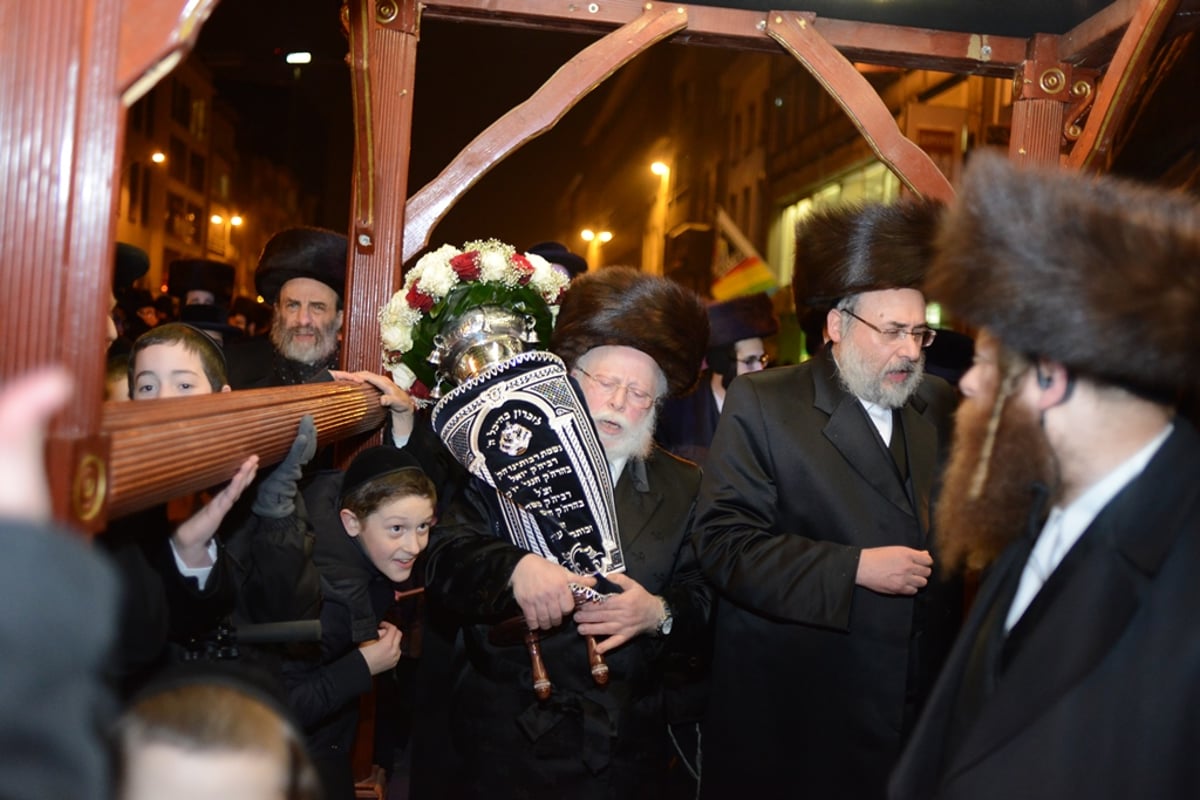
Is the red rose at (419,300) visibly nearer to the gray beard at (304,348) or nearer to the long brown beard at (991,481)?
the gray beard at (304,348)

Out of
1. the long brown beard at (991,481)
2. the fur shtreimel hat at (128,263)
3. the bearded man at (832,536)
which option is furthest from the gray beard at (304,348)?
the long brown beard at (991,481)

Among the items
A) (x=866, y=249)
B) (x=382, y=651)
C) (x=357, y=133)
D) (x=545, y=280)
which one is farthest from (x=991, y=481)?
(x=357, y=133)

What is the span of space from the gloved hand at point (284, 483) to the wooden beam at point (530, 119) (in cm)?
175

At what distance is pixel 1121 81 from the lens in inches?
143

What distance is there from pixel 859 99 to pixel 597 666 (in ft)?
8.15

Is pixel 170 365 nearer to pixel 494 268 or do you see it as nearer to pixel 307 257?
pixel 494 268

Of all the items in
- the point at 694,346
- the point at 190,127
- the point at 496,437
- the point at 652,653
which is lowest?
the point at 652,653

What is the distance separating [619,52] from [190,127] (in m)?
32.4

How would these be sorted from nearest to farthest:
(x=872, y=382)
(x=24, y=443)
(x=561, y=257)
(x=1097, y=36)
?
(x=24, y=443), (x=872, y=382), (x=1097, y=36), (x=561, y=257)

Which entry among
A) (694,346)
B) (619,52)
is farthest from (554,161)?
(694,346)

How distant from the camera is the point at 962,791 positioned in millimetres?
1643

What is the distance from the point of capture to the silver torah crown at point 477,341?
2.89m

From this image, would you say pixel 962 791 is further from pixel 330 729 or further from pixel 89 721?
pixel 330 729

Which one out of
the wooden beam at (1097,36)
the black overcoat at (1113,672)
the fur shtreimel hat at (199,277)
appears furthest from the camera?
the fur shtreimel hat at (199,277)
